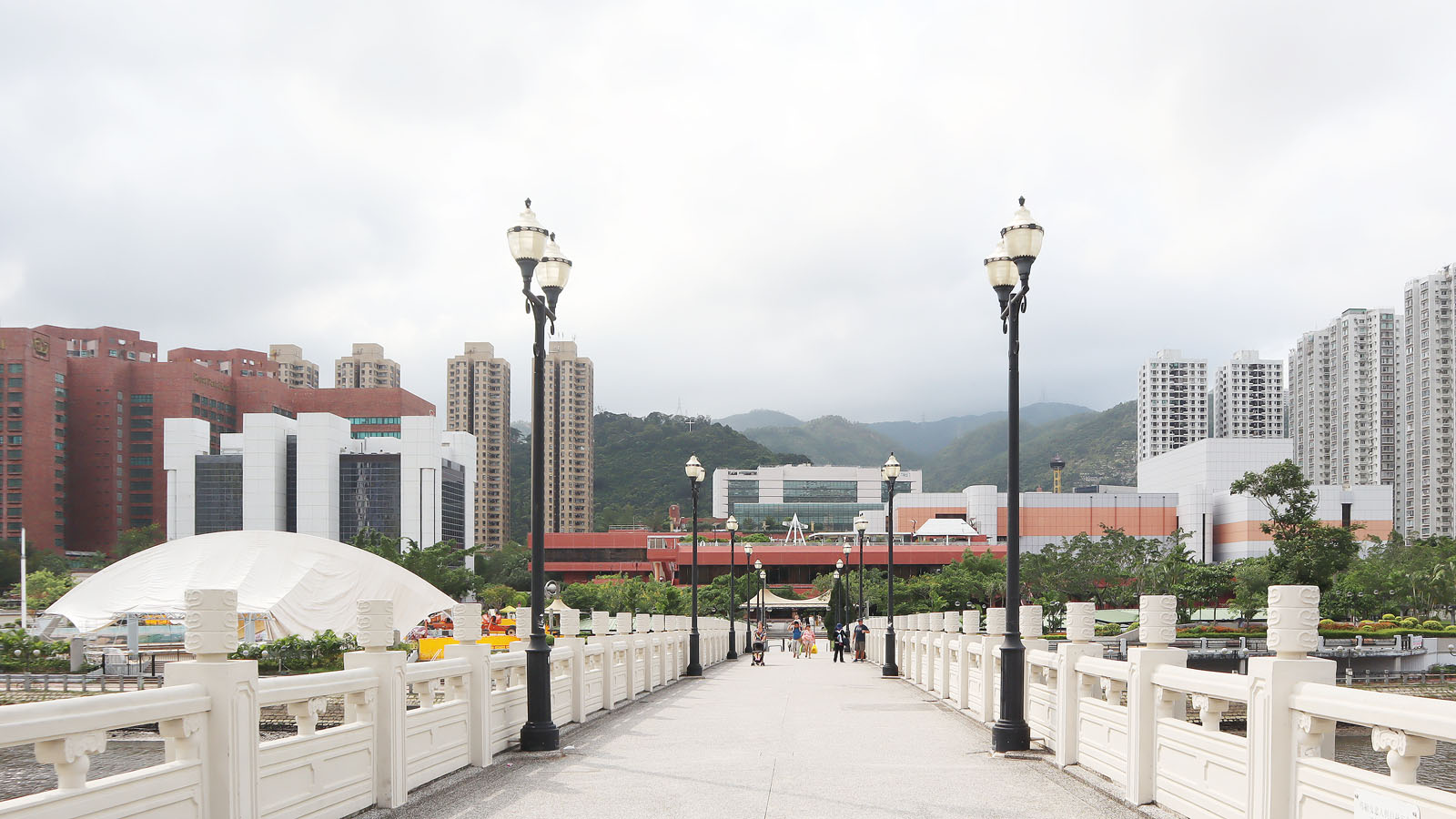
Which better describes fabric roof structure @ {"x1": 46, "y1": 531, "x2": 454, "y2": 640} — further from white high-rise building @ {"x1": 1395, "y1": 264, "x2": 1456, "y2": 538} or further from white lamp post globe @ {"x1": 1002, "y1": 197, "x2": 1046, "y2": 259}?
white high-rise building @ {"x1": 1395, "y1": 264, "x2": 1456, "y2": 538}

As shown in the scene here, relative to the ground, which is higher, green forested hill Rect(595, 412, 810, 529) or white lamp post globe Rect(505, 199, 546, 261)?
white lamp post globe Rect(505, 199, 546, 261)

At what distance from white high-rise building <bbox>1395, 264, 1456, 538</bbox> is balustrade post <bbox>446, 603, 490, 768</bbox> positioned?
127 metres

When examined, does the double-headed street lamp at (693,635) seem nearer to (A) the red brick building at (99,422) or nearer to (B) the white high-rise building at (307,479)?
(B) the white high-rise building at (307,479)

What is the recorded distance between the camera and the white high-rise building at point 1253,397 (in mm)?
188375

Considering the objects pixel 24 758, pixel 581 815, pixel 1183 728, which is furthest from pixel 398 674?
pixel 24 758

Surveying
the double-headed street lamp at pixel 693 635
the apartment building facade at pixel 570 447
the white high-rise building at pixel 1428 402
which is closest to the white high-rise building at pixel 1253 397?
the white high-rise building at pixel 1428 402

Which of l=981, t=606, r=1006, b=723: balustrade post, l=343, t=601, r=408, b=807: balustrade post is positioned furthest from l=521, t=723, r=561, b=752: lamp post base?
l=981, t=606, r=1006, b=723: balustrade post

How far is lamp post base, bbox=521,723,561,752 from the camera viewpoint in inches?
424

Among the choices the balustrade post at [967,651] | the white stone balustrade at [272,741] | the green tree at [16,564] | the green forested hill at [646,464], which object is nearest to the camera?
the white stone balustrade at [272,741]

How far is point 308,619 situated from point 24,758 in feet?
36.8

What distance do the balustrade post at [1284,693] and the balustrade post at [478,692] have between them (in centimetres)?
667

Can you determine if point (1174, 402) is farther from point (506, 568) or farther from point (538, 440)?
point (538, 440)

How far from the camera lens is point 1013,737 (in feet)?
34.9

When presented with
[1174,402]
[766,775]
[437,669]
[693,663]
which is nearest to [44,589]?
[693,663]
